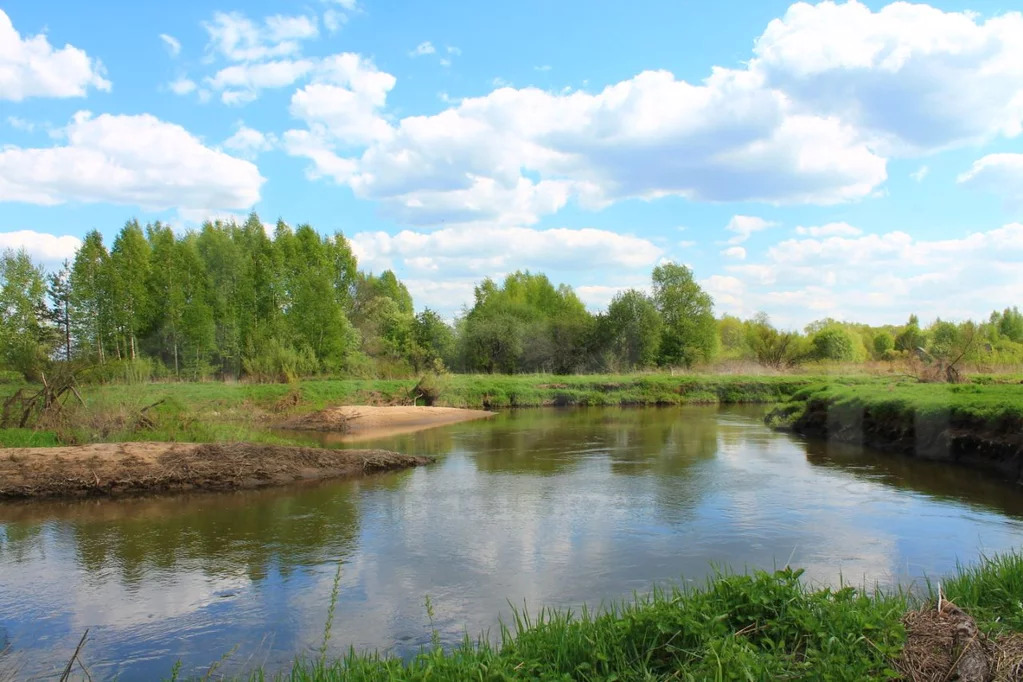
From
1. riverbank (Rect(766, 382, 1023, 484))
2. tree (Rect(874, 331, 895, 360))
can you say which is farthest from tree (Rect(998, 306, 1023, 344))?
riverbank (Rect(766, 382, 1023, 484))

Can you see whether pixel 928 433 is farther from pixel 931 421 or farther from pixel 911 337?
pixel 911 337

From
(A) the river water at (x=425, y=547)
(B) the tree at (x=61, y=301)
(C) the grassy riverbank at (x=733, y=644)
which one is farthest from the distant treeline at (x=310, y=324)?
(C) the grassy riverbank at (x=733, y=644)

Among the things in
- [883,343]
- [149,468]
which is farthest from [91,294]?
[883,343]

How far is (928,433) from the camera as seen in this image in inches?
651

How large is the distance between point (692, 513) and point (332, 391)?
23.2 metres

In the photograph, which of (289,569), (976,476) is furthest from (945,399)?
Answer: (289,569)

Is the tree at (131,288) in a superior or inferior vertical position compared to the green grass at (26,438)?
superior

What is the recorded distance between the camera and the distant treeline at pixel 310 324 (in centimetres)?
3553

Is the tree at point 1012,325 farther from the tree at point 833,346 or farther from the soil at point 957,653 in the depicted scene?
the soil at point 957,653

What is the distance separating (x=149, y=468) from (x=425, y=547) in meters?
6.75

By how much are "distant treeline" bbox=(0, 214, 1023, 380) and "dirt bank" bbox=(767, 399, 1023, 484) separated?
7321mm

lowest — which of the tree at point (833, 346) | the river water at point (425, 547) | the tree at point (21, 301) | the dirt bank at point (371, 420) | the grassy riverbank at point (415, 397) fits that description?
the river water at point (425, 547)

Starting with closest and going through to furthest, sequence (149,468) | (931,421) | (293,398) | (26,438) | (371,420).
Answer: (149,468) < (26,438) < (931,421) < (371,420) < (293,398)

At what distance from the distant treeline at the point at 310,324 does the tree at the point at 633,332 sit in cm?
10
